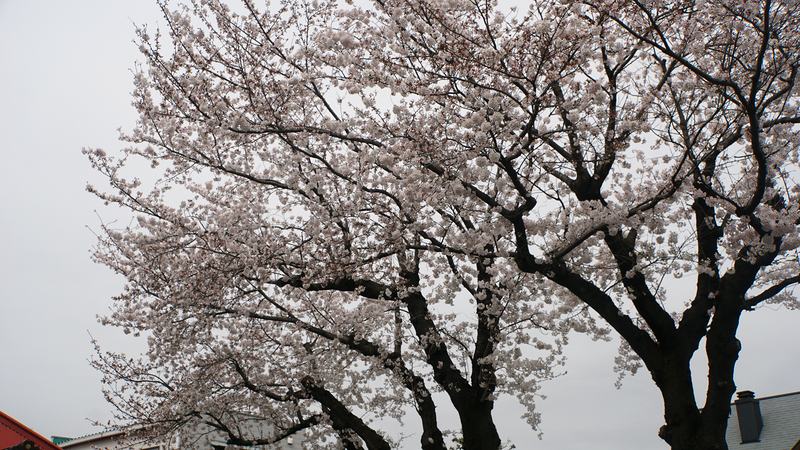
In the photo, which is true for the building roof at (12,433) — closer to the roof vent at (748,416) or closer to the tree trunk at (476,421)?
the tree trunk at (476,421)

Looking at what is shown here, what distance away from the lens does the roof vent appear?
17.1 meters

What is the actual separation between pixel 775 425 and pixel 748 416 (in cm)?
78

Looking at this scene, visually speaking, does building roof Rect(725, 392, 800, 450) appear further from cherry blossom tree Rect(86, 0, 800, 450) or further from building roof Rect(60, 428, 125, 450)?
building roof Rect(60, 428, 125, 450)

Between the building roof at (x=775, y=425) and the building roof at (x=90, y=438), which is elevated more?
the building roof at (x=775, y=425)

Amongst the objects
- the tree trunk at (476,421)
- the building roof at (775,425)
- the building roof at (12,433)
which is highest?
the building roof at (775,425)

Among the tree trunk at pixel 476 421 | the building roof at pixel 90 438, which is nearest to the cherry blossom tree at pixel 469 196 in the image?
the tree trunk at pixel 476 421

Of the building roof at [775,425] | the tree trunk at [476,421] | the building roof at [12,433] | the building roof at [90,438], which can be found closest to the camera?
the building roof at [12,433]

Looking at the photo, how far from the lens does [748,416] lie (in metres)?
17.3

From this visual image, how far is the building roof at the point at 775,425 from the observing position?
640 inches

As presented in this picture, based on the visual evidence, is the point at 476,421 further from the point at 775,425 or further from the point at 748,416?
the point at 775,425

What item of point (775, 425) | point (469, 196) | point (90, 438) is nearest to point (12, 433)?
point (469, 196)

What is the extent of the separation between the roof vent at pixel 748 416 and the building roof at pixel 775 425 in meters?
0.16

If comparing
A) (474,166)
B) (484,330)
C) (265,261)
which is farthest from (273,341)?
(474,166)

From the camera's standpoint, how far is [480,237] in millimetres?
8117
